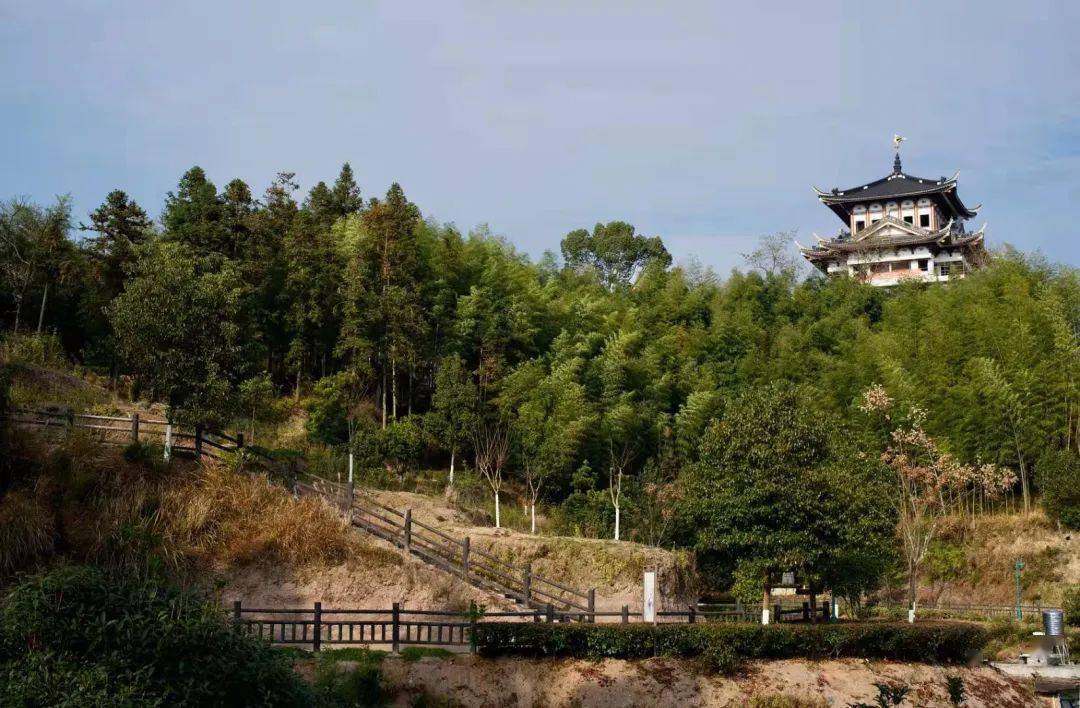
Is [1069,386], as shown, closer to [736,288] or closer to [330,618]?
[736,288]

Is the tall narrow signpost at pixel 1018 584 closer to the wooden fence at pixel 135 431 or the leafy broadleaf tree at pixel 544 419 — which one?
the leafy broadleaf tree at pixel 544 419

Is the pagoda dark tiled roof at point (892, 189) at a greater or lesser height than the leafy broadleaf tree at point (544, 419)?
greater

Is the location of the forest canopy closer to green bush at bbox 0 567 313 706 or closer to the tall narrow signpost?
the tall narrow signpost

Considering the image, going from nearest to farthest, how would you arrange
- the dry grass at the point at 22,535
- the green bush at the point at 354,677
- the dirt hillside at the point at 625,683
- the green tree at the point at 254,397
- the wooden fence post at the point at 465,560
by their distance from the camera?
the green bush at the point at 354,677, the dirt hillside at the point at 625,683, the dry grass at the point at 22,535, the wooden fence post at the point at 465,560, the green tree at the point at 254,397

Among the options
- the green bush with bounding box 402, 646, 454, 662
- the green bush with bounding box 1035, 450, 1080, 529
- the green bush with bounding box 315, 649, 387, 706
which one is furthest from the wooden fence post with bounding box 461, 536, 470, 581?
the green bush with bounding box 1035, 450, 1080, 529

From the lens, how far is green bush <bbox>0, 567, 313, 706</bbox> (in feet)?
25.8

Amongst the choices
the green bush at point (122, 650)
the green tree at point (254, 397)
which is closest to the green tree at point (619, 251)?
the green tree at point (254, 397)

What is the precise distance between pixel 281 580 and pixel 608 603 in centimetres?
Answer: 668

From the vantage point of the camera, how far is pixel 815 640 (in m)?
16.9

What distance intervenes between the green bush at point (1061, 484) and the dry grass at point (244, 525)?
18727mm

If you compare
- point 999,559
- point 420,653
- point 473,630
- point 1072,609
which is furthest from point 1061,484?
point 420,653

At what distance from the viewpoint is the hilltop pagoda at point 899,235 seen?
162 feet

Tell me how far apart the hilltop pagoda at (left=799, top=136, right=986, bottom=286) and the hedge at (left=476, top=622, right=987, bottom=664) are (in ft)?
106

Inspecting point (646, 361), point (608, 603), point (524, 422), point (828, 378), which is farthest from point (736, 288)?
point (608, 603)
